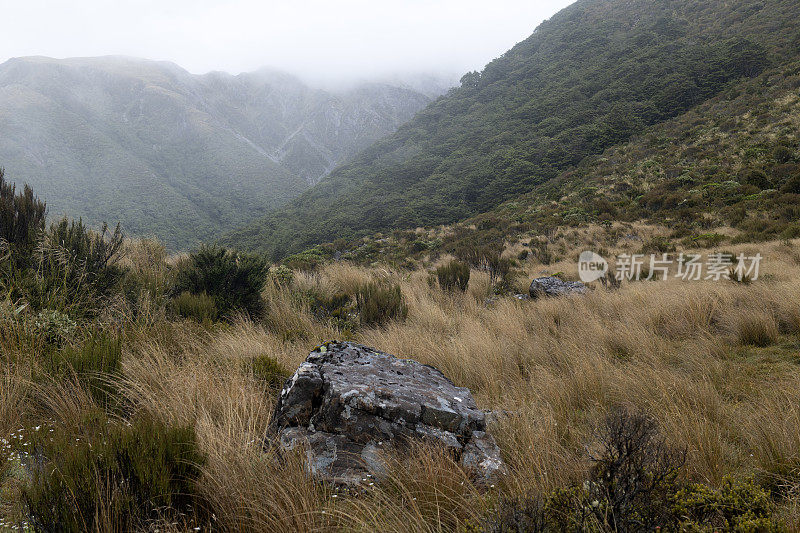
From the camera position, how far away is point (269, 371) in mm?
2838

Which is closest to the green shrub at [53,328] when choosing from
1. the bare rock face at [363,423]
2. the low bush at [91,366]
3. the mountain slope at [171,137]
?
the low bush at [91,366]

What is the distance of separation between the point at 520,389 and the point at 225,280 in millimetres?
4438

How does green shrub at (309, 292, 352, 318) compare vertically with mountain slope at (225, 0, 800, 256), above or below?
below

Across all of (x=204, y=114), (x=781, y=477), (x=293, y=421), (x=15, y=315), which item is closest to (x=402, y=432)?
(x=293, y=421)

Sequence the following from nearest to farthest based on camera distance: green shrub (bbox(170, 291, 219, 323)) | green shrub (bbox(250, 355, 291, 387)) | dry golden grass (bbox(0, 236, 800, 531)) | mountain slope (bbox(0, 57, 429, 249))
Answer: dry golden grass (bbox(0, 236, 800, 531)) < green shrub (bbox(250, 355, 291, 387)) < green shrub (bbox(170, 291, 219, 323)) < mountain slope (bbox(0, 57, 429, 249))

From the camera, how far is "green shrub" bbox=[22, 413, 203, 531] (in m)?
1.22

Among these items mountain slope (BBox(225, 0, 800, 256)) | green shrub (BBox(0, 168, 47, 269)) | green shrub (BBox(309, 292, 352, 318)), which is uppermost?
mountain slope (BBox(225, 0, 800, 256))

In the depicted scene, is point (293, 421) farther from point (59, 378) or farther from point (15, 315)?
point (15, 315)

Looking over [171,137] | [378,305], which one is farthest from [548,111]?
[171,137]

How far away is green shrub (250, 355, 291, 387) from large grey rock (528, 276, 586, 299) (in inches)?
214

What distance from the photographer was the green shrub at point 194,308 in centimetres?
426

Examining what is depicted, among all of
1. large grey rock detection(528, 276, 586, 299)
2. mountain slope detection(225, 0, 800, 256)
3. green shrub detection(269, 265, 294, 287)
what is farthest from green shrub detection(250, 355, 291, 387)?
mountain slope detection(225, 0, 800, 256)

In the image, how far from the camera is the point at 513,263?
13.1 metres

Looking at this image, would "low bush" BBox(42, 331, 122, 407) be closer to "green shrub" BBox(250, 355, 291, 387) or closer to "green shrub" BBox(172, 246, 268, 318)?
"green shrub" BBox(250, 355, 291, 387)
